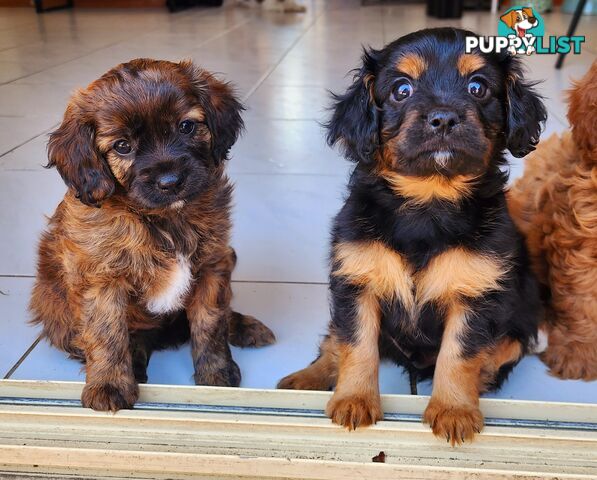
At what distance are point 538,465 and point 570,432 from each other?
0.13 meters

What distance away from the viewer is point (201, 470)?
1817 millimetres

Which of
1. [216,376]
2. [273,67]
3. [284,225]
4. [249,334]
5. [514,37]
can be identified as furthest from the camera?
[273,67]

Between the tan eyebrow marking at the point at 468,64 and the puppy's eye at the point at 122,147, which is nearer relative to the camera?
the tan eyebrow marking at the point at 468,64

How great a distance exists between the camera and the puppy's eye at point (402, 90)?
182 cm

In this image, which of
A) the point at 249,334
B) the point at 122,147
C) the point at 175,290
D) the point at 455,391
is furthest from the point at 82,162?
the point at 455,391

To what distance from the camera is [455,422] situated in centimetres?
177

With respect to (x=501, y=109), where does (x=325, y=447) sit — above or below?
below

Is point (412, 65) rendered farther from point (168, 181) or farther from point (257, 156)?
point (257, 156)

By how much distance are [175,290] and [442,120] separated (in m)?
0.94

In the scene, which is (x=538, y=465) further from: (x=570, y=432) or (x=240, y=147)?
(x=240, y=147)

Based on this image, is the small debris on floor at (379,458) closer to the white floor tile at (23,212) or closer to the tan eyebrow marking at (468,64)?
the tan eyebrow marking at (468,64)

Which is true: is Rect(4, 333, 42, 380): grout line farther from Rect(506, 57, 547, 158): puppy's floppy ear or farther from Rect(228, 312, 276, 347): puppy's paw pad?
Rect(506, 57, 547, 158): puppy's floppy ear

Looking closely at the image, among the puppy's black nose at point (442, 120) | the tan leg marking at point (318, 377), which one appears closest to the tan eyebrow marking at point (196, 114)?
the puppy's black nose at point (442, 120)

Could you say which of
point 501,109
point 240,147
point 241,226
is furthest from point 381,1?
point 501,109
